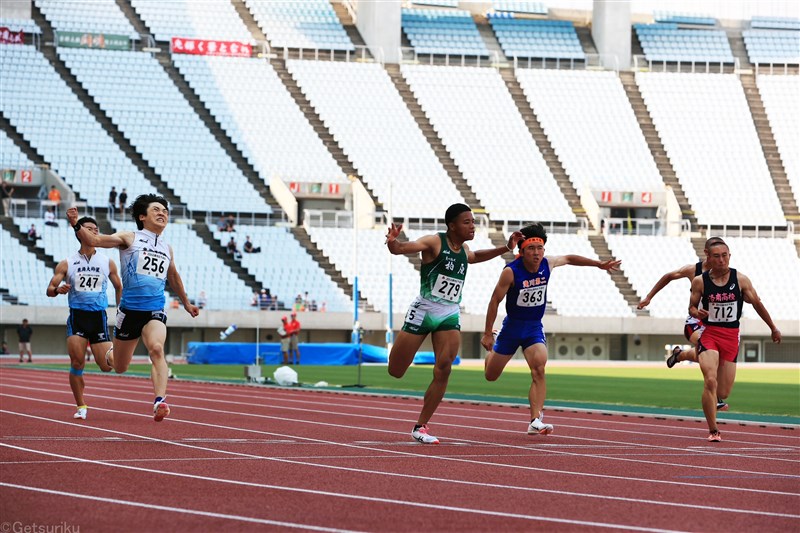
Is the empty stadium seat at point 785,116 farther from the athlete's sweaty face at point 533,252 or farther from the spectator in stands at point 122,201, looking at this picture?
the athlete's sweaty face at point 533,252

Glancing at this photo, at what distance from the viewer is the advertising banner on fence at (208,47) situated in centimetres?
5791

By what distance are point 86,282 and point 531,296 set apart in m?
5.01

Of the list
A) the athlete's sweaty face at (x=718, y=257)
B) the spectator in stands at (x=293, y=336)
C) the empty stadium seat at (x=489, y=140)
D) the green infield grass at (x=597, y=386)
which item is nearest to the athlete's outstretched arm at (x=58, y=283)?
the athlete's sweaty face at (x=718, y=257)

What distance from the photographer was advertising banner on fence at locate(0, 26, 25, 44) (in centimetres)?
5544

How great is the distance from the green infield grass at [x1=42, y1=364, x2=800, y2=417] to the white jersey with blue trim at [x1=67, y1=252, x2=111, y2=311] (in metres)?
7.63

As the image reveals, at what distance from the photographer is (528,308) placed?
13.2 meters

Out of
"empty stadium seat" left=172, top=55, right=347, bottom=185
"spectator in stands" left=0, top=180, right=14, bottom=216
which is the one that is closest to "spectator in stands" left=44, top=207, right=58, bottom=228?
"spectator in stands" left=0, top=180, right=14, bottom=216

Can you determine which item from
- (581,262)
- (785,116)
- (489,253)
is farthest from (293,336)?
(785,116)

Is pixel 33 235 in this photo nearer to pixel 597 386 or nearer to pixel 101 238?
pixel 597 386

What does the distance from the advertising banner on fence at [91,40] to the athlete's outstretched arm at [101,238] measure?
152 feet

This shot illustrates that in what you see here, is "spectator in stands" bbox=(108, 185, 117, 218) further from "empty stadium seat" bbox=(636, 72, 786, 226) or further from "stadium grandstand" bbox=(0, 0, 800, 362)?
"empty stadium seat" bbox=(636, 72, 786, 226)

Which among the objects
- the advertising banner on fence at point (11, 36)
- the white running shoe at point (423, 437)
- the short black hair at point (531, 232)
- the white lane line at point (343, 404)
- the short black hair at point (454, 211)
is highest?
the advertising banner on fence at point (11, 36)

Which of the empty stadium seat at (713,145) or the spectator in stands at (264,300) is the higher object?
the empty stadium seat at (713,145)

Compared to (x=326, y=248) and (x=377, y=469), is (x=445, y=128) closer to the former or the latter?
(x=326, y=248)
